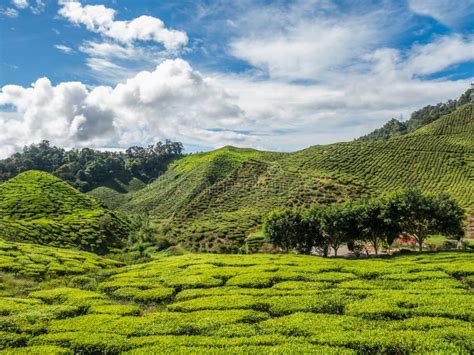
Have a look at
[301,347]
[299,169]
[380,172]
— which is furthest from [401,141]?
[301,347]

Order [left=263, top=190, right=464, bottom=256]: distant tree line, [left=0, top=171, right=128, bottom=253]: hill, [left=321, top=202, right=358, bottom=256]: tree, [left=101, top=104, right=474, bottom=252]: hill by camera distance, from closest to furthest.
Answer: [left=263, top=190, right=464, bottom=256]: distant tree line
[left=321, top=202, right=358, bottom=256]: tree
[left=0, top=171, right=128, bottom=253]: hill
[left=101, top=104, right=474, bottom=252]: hill

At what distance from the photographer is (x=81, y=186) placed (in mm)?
198375

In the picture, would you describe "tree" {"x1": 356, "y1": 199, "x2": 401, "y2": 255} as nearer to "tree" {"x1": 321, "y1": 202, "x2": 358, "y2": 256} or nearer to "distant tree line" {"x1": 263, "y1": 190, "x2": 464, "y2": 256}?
"distant tree line" {"x1": 263, "y1": 190, "x2": 464, "y2": 256}

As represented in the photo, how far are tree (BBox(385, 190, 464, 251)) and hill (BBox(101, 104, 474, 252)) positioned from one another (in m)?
32.0

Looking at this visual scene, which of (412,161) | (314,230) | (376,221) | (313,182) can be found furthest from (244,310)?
(412,161)

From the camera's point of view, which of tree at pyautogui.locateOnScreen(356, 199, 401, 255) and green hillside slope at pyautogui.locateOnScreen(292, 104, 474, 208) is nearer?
tree at pyautogui.locateOnScreen(356, 199, 401, 255)

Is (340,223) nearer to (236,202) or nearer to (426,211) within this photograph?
(426,211)

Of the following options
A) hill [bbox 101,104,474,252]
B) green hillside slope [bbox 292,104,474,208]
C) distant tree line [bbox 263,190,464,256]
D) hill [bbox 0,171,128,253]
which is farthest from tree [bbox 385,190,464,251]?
green hillside slope [bbox 292,104,474,208]

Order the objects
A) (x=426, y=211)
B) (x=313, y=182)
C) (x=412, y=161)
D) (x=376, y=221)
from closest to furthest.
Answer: (x=426, y=211) < (x=376, y=221) < (x=313, y=182) < (x=412, y=161)

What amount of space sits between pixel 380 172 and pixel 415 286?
4553 inches

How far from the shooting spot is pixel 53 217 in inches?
3194

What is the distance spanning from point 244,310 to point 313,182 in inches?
4137

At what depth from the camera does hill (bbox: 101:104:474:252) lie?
97938 millimetres

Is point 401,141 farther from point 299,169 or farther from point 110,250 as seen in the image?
point 110,250
